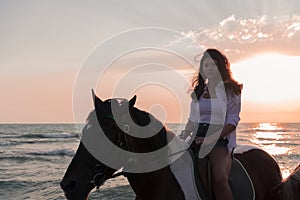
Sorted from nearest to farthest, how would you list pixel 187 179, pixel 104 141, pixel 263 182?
pixel 104 141 < pixel 187 179 < pixel 263 182

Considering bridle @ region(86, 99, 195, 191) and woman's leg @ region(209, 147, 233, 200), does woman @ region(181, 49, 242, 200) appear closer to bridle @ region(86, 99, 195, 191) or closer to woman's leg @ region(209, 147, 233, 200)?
woman's leg @ region(209, 147, 233, 200)

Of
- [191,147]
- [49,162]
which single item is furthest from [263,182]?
[49,162]

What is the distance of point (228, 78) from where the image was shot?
191 inches

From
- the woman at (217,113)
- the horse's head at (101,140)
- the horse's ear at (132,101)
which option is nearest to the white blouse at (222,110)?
the woman at (217,113)

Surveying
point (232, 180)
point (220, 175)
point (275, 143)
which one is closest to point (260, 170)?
point (232, 180)

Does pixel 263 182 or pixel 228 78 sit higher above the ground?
pixel 228 78

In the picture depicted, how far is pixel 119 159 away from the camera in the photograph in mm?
Answer: 4242

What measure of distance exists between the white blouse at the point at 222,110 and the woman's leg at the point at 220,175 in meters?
0.22

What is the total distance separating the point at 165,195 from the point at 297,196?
7.16ft

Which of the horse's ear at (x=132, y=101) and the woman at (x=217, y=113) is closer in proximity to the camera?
the horse's ear at (x=132, y=101)

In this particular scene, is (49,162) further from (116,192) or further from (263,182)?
(263,182)

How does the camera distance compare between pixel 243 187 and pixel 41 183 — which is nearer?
pixel 243 187

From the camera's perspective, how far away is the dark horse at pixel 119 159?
13.4 ft

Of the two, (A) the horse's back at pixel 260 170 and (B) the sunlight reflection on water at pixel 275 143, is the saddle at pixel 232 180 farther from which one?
(B) the sunlight reflection on water at pixel 275 143
